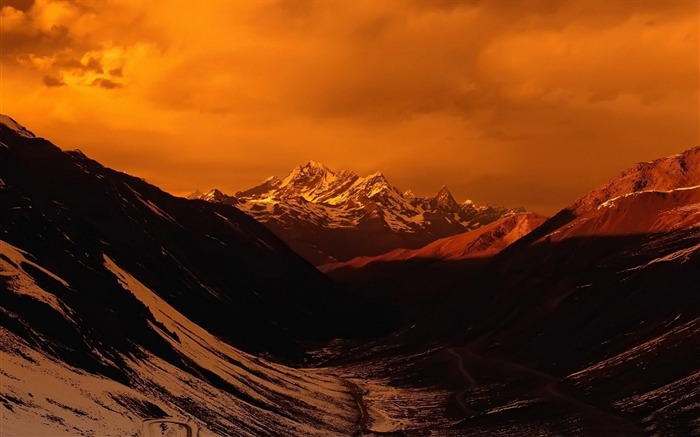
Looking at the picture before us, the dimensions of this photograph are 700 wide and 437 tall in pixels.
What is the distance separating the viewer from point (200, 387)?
134625mm

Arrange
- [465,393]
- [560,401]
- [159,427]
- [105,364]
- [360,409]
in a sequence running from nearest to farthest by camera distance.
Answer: [159,427] < [105,364] < [560,401] < [360,409] < [465,393]

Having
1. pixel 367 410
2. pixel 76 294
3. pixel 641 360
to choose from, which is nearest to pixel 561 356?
pixel 641 360

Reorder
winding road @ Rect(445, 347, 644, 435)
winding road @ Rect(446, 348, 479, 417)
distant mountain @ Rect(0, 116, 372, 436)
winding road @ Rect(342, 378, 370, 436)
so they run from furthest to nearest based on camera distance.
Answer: winding road @ Rect(446, 348, 479, 417) < winding road @ Rect(342, 378, 370, 436) < winding road @ Rect(445, 347, 644, 435) < distant mountain @ Rect(0, 116, 372, 436)

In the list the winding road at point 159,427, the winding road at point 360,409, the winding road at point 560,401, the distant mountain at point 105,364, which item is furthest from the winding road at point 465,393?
the winding road at point 159,427

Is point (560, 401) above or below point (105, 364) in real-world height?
below

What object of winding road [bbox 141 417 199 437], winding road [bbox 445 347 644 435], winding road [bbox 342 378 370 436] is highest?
winding road [bbox 141 417 199 437]

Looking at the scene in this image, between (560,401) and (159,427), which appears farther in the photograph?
(560,401)

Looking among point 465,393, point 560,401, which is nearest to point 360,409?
point 465,393

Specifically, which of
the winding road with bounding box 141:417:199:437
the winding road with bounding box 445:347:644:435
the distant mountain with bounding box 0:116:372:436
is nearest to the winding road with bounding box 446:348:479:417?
the winding road with bounding box 445:347:644:435

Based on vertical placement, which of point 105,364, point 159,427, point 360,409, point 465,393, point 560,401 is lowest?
point 360,409

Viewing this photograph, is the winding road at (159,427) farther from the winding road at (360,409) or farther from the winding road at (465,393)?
the winding road at (465,393)

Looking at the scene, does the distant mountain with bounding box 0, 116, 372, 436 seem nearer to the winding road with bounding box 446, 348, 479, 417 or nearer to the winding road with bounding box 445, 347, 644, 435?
the winding road with bounding box 446, 348, 479, 417

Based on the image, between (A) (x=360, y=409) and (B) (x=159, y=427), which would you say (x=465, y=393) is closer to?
(A) (x=360, y=409)

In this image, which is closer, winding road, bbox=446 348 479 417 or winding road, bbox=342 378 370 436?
winding road, bbox=342 378 370 436
